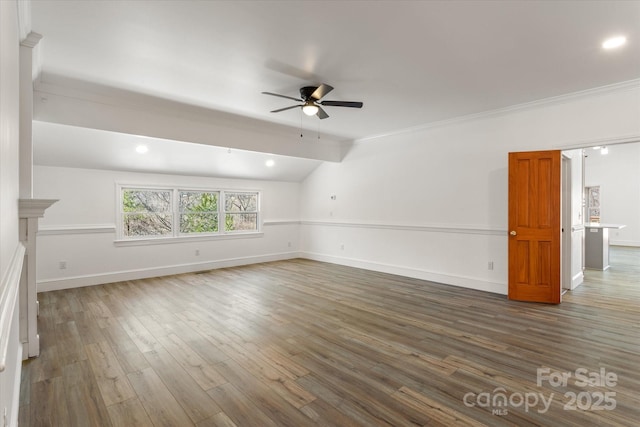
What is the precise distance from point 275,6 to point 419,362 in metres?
3.07

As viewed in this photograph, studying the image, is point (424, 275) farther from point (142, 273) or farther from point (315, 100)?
point (142, 273)

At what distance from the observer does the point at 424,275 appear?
224 inches

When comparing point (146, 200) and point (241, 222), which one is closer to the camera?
point (146, 200)

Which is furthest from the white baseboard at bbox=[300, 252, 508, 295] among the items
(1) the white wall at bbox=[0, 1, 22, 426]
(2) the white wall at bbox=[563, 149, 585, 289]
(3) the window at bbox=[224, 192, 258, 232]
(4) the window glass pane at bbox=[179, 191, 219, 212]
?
(1) the white wall at bbox=[0, 1, 22, 426]

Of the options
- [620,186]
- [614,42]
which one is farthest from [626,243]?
[614,42]

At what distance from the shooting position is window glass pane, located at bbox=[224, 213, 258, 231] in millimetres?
7383

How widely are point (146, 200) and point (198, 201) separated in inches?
40.4

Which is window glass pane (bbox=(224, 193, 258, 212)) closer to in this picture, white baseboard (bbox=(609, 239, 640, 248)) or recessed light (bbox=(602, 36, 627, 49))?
recessed light (bbox=(602, 36, 627, 49))

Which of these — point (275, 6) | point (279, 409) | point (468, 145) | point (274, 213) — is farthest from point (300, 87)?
point (274, 213)

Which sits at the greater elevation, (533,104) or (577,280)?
(533,104)

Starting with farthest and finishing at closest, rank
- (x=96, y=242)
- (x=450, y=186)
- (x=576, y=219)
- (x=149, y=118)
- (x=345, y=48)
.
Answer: (x=96, y=242) < (x=450, y=186) < (x=576, y=219) < (x=149, y=118) < (x=345, y=48)

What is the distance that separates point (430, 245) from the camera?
5629mm

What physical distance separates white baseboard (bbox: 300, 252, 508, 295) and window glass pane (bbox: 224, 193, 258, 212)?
2100 mm

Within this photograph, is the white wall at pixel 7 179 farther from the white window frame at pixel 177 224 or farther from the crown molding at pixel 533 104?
the crown molding at pixel 533 104
